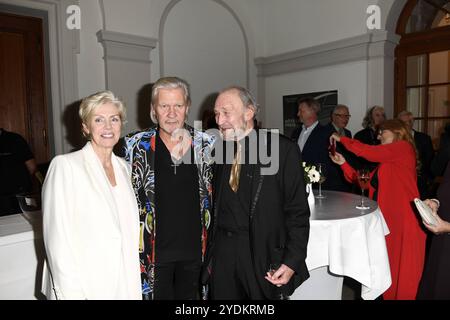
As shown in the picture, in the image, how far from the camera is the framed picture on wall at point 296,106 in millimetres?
5480

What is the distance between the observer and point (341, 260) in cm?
224

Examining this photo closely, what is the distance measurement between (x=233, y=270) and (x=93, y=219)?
2.34ft

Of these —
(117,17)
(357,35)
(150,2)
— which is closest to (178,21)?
(150,2)

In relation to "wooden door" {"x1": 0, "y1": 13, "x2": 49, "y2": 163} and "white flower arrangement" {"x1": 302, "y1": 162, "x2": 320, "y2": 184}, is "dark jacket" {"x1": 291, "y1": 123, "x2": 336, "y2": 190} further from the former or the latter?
"wooden door" {"x1": 0, "y1": 13, "x2": 49, "y2": 163}

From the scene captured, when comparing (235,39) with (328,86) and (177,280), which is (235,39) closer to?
(328,86)

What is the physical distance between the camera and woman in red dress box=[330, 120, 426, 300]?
2.86m

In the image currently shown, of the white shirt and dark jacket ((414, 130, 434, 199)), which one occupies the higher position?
the white shirt

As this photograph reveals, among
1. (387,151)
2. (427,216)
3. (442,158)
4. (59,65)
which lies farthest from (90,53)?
(427,216)

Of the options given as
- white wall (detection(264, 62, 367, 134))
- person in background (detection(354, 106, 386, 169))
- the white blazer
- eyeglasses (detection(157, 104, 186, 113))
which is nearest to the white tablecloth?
the white blazer

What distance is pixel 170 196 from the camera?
1786 millimetres

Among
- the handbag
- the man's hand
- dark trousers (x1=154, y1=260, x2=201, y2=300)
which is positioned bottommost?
dark trousers (x1=154, y1=260, x2=201, y2=300)

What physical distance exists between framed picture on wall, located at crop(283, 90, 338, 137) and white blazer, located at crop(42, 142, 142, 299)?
469cm
